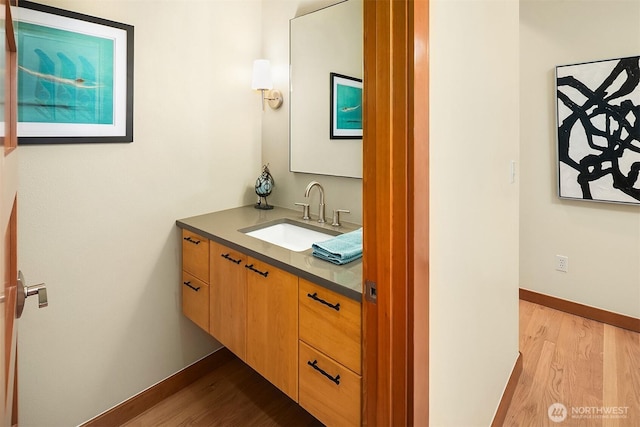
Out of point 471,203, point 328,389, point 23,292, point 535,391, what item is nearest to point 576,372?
point 535,391

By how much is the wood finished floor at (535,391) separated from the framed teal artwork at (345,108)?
144 centimetres

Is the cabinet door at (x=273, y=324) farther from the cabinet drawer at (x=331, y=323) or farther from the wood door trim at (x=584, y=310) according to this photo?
the wood door trim at (x=584, y=310)

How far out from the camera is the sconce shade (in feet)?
7.14

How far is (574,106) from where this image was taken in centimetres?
258

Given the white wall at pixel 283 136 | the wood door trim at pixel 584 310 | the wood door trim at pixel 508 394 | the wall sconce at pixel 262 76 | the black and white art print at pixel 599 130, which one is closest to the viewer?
the wood door trim at pixel 508 394

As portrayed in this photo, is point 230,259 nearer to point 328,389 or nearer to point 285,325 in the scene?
point 285,325

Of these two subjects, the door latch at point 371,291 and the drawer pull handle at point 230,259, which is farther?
the drawer pull handle at point 230,259

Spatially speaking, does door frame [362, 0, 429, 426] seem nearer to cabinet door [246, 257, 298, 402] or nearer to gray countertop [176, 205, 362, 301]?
gray countertop [176, 205, 362, 301]

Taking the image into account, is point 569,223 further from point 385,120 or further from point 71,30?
point 71,30

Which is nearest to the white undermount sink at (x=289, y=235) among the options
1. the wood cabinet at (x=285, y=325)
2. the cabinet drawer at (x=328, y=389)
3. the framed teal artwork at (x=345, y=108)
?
the wood cabinet at (x=285, y=325)

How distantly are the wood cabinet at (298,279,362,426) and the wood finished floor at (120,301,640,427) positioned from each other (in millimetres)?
618

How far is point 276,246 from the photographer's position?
158 cm

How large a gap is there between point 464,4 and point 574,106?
194 centimetres

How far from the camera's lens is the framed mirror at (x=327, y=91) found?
191 centimetres
